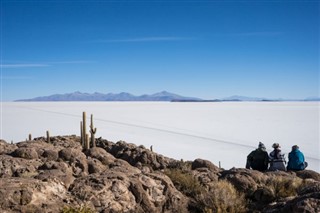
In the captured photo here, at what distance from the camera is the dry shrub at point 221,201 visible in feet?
25.2

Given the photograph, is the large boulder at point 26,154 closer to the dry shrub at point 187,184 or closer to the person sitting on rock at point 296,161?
the dry shrub at point 187,184

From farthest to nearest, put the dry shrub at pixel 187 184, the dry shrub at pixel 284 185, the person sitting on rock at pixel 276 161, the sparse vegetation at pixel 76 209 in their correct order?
the person sitting on rock at pixel 276 161
the dry shrub at pixel 187 184
the dry shrub at pixel 284 185
the sparse vegetation at pixel 76 209

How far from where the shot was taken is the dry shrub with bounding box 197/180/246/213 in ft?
25.2

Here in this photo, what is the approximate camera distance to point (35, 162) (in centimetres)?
1023

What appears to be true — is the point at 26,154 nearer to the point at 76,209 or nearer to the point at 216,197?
the point at 76,209

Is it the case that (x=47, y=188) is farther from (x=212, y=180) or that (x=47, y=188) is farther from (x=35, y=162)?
(x=212, y=180)

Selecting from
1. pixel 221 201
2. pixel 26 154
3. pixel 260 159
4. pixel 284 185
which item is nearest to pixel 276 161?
pixel 260 159

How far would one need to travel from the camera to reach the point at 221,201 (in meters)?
7.75

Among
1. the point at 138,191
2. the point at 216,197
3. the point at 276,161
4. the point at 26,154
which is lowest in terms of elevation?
the point at 276,161

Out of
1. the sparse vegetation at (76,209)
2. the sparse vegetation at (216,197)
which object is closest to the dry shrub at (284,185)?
the sparse vegetation at (216,197)

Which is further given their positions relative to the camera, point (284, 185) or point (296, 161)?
point (296, 161)

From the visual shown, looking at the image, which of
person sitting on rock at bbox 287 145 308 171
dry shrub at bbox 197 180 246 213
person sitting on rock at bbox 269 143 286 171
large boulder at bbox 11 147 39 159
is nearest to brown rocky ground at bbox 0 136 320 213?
dry shrub at bbox 197 180 246 213

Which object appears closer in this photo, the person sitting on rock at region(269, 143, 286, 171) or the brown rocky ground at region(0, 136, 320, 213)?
the brown rocky ground at region(0, 136, 320, 213)

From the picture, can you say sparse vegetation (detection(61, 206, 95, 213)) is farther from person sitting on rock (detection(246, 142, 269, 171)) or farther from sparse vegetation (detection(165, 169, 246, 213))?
person sitting on rock (detection(246, 142, 269, 171))
